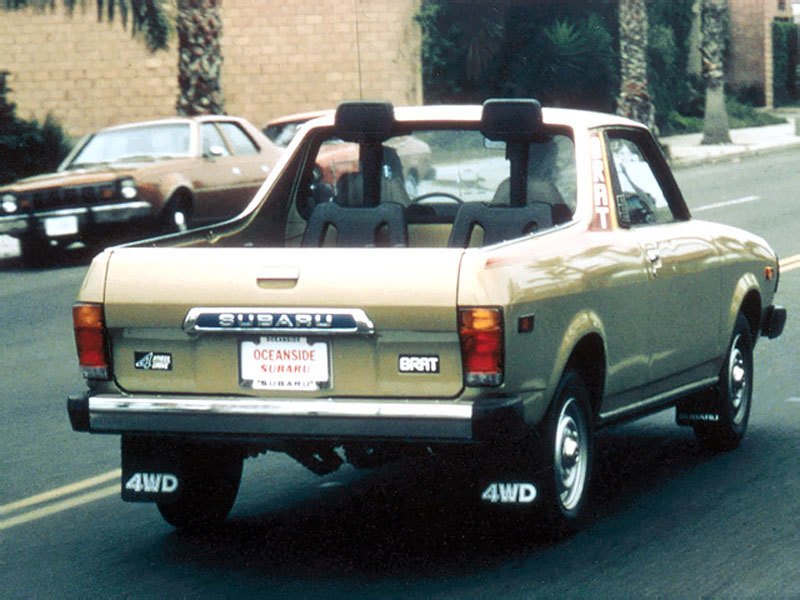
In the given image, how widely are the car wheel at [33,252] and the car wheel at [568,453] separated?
13.1 metres

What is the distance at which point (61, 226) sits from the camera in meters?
19.0

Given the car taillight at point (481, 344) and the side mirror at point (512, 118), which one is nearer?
the car taillight at point (481, 344)

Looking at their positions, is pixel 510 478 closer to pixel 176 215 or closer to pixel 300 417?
pixel 300 417

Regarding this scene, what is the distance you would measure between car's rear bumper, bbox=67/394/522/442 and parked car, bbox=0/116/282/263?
12395 millimetres

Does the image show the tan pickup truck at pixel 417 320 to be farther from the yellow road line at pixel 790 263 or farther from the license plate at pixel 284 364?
the yellow road line at pixel 790 263

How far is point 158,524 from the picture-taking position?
294 inches

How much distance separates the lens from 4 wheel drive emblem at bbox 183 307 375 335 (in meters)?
6.35

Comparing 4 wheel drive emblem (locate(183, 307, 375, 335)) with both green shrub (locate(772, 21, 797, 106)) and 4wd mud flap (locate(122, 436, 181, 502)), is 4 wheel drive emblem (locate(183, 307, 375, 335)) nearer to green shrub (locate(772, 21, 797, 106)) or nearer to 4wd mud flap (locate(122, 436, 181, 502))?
4wd mud flap (locate(122, 436, 181, 502))

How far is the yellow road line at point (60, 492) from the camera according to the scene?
25.6 feet

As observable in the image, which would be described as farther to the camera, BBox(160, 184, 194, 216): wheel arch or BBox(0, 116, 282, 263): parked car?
BBox(160, 184, 194, 216): wheel arch

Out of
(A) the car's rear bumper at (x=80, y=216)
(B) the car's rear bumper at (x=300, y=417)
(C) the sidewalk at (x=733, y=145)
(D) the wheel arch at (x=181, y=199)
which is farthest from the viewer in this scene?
(C) the sidewalk at (x=733, y=145)

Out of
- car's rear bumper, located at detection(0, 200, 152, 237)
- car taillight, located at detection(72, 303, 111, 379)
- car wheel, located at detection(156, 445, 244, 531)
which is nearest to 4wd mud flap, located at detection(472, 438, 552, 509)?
car wheel, located at detection(156, 445, 244, 531)

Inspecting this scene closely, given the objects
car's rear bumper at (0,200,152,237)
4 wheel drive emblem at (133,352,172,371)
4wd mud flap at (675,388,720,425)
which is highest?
4 wheel drive emblem at (133,352,172,371)

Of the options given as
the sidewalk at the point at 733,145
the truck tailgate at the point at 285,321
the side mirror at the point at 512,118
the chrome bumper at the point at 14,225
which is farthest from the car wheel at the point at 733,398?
the sidewalk at the point at 733,145
